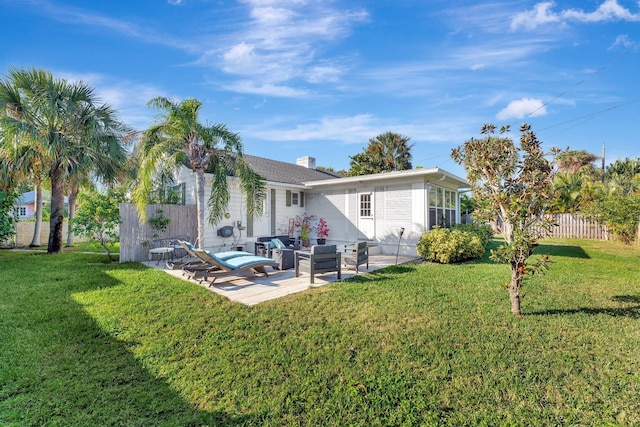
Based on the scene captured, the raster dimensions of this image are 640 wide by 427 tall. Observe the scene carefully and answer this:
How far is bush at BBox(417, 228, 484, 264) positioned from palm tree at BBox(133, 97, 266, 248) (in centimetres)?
604

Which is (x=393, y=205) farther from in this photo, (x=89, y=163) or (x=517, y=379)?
(x=89, y=163)

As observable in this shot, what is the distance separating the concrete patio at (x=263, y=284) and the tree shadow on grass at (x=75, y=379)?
2264 millimetres

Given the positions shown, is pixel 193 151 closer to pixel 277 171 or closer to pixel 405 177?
pixel 277 171

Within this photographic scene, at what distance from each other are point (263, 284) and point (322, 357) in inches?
145

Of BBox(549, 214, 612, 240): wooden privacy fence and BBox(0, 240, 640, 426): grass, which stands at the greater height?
BBox(549, 214, 612, 240): wooden privacy fence

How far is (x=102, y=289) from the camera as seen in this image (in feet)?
21.1

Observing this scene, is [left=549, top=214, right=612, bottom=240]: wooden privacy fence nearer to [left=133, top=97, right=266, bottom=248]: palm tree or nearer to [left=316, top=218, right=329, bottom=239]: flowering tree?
[left=316, top=218, right=329, bottom=239]: flowering tree

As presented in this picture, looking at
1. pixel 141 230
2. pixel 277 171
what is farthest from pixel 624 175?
pixel 141 230

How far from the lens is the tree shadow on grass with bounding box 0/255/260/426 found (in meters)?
2.60

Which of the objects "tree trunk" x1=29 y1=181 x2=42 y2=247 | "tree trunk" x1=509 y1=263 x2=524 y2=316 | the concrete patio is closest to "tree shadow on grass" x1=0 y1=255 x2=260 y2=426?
the concrete patio

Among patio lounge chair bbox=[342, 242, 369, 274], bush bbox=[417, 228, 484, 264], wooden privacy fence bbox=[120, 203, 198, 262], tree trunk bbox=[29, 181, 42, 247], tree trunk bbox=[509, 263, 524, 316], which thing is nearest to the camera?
tree trunk bbox=[509, 263, 524, 316]

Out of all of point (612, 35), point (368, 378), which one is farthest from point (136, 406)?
point (612, 35)

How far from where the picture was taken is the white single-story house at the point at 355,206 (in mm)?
11414

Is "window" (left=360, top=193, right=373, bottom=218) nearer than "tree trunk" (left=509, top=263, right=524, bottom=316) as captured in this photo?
No
